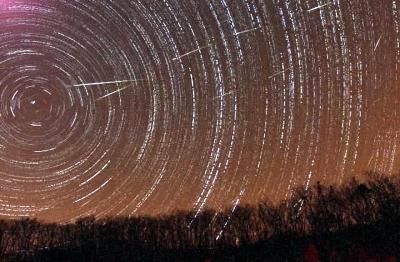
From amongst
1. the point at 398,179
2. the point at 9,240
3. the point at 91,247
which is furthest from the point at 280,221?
the point at 9,240

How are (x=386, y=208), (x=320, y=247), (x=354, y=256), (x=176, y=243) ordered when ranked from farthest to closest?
(x=176, y=243)
(x=386, y=208)
(x=320, y=247)
(x=354, y=256)

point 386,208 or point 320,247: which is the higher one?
point 386,208

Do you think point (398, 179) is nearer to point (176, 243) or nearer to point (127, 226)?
point (176, 243)

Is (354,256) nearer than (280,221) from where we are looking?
Yes

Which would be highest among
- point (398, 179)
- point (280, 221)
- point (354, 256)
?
point (398, 179)

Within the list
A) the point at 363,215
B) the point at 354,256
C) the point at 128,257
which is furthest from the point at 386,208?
the point at 128,257

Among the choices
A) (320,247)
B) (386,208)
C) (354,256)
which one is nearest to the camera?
(354,256)
